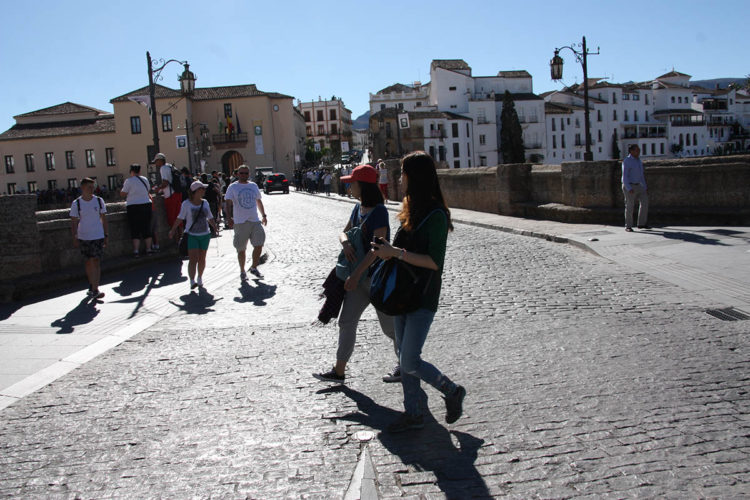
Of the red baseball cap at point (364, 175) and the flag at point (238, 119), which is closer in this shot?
the red baseball cap at point (364, 175)

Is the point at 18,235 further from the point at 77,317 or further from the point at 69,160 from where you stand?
the point at 69,160

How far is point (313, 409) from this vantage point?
14.7 feet

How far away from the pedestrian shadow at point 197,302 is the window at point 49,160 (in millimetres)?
75590

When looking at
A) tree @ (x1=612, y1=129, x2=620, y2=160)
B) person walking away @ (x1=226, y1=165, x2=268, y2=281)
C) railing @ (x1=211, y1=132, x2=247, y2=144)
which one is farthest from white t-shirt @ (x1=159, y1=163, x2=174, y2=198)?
tree @ (x1=612, y1=129, x2=620, y2=160)

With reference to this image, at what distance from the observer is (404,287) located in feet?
12.5

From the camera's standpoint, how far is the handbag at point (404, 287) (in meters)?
3.82

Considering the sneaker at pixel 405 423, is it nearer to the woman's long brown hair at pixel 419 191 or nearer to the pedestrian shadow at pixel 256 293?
the woman's long brown hair at pixel 419 191

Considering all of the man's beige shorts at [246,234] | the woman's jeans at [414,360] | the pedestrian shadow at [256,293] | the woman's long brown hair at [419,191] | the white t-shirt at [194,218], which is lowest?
the pedestrian shadow at [256,293]

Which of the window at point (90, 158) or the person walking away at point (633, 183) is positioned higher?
the window at point (90, 158)

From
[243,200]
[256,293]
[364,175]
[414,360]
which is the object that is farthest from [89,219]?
[414,360]

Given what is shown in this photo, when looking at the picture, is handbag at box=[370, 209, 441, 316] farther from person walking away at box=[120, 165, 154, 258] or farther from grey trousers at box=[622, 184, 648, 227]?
grey trousers at box=[622, 184, 648, 227]

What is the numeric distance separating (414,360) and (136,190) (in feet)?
30.5

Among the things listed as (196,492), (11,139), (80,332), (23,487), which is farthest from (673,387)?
(11,139)

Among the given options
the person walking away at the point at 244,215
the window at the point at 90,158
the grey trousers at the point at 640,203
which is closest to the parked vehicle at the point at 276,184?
the window at the point at 90,158
